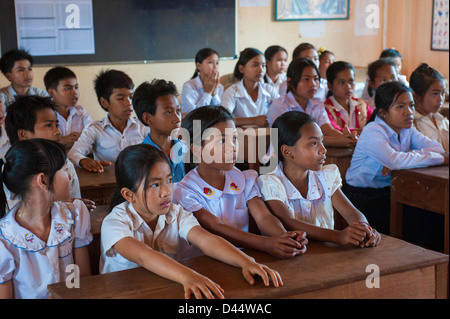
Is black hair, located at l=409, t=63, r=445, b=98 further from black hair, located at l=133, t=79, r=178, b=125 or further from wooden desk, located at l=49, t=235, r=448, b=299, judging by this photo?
wooden desk, located at l=49, t=235, r=448, b=299

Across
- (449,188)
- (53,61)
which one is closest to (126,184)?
(449,188)

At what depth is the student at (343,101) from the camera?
379 cm

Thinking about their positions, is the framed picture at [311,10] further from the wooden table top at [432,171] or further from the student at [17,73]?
the wooden table top at [432,171]

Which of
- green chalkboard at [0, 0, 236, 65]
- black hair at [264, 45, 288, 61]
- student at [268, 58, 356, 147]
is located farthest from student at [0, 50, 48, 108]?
black hair at [264, 45, 288, 61]

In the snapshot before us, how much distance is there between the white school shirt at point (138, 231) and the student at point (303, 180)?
39cm

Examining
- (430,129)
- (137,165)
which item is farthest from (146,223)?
(430,129)

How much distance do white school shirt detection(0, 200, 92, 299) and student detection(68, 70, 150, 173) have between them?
1.41m

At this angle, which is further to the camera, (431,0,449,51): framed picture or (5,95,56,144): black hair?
(431,0,449,51): framed picture

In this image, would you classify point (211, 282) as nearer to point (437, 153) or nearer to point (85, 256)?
point (85, 256)

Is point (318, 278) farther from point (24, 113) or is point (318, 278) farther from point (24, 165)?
point (24, 113)

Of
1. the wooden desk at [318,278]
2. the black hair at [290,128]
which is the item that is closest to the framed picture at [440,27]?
the black hair at [290,128]

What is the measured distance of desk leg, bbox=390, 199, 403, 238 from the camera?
9.13 feet

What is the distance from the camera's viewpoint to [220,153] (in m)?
1.97

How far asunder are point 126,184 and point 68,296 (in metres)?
0.45
